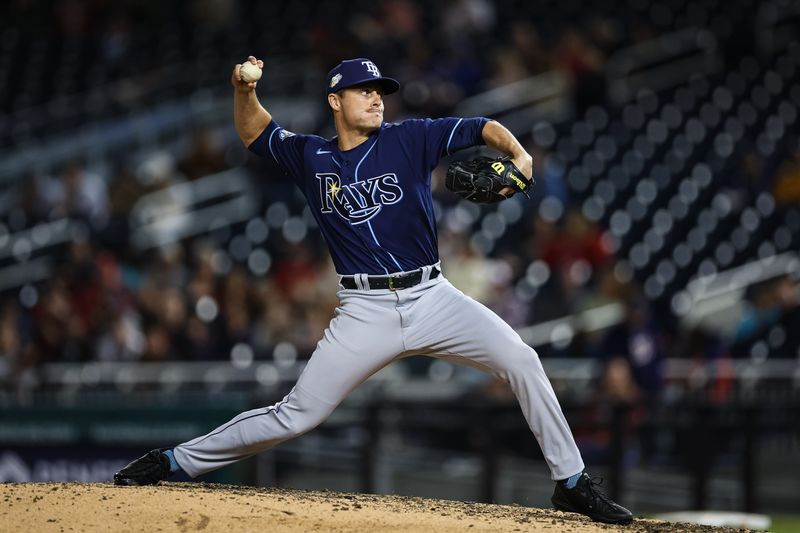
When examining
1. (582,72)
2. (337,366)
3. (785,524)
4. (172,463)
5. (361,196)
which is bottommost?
(785,524)

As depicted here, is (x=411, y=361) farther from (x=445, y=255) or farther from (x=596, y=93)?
(x=596, y=93)

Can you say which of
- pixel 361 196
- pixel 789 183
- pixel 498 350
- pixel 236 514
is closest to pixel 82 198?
pixel 789 183

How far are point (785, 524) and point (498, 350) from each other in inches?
196

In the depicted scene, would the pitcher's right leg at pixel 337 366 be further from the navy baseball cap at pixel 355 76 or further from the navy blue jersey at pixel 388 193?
the navy baseball cap at pixel 355 76

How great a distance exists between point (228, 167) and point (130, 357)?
3270 millimetres

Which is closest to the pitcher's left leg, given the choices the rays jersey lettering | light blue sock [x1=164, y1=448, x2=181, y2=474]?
the rays jersey lettering

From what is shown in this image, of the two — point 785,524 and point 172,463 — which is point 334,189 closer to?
point 172,463

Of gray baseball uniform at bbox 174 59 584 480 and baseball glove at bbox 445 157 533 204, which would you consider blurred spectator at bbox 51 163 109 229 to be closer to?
gray baseball uniform at bbox 174 59 584 480

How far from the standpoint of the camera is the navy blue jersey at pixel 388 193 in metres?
5.30

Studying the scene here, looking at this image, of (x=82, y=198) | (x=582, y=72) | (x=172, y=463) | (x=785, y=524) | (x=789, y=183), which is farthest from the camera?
(x=582, y=72)

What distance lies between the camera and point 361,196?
5320 mm

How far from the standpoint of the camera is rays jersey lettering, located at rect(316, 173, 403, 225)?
5301 mm

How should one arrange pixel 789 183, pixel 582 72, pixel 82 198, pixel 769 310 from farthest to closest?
pixel 582 72, pixel 789 183, pixel 82 198, pixel 769 310

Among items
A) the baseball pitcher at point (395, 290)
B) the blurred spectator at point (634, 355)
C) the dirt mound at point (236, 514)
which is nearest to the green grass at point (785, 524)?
the blurred spectator at point (634, 355)
